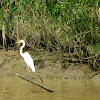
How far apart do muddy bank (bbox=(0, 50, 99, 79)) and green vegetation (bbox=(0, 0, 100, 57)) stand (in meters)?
0.53

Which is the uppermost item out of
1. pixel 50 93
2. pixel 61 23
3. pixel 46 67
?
pixel 61 23

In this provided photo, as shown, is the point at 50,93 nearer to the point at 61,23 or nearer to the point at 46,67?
the point at 61,23

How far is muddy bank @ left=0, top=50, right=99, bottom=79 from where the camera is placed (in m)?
9.66

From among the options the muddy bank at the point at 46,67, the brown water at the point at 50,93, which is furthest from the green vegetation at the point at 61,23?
the brown water at the point at 50,93

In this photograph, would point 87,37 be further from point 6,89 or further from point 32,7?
point 6,89

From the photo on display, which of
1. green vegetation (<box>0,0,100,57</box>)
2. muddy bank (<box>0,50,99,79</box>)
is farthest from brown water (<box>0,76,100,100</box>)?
muddy bank (<box>0,50,99,79</box>)

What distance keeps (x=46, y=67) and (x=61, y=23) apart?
1.93m

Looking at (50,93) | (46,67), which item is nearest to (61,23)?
(46,67)

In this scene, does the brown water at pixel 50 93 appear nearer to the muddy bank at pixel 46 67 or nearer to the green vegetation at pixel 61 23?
the green vegetation at pixel 61 23

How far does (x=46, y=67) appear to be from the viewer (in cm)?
1023

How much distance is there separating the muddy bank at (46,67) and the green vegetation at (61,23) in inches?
21.0

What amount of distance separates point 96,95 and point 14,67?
497 cm

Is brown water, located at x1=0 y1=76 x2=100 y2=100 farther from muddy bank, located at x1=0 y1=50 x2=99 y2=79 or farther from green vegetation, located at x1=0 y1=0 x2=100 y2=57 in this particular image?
muddy bank, located at x1=0 y1=50 x2=99 y2=79

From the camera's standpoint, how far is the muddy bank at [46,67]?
9656 millimetres
